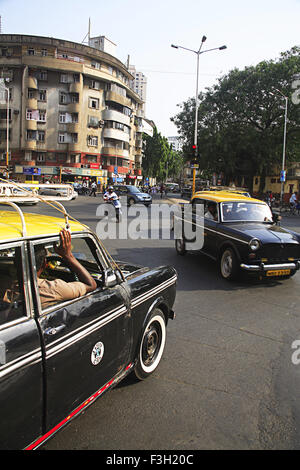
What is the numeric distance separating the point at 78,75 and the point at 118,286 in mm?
56859

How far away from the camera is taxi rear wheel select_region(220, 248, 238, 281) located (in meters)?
6.86

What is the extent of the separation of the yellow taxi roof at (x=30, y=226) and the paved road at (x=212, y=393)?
1.42 metres

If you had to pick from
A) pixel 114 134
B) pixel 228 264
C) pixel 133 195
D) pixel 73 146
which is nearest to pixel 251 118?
pixel 133 195

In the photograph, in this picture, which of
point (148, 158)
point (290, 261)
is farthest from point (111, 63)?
point (290, 261)

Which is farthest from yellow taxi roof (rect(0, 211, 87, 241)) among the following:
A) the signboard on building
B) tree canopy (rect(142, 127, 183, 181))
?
tree canopy (rect(142, 127, 183, 181))

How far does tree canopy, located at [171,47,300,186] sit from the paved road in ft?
115

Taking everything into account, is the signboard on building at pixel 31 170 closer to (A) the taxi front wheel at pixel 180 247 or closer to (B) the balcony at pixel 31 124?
(B) the balcony at pixel 31 124

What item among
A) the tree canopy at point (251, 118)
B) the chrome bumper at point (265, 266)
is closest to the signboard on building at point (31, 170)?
the tree canopy at point (251, 118)

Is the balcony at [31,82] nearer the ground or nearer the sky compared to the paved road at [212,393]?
nearer the sky

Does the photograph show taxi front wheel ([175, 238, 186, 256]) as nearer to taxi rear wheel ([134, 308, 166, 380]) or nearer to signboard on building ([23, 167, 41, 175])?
taxi rear wheel ([134, 308, 166, 380])

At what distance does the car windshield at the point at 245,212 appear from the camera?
7.92 metres

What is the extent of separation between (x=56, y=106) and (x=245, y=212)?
51965 mm

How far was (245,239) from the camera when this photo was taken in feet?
21.9

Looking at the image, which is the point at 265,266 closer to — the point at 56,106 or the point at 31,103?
the point at 31,103
